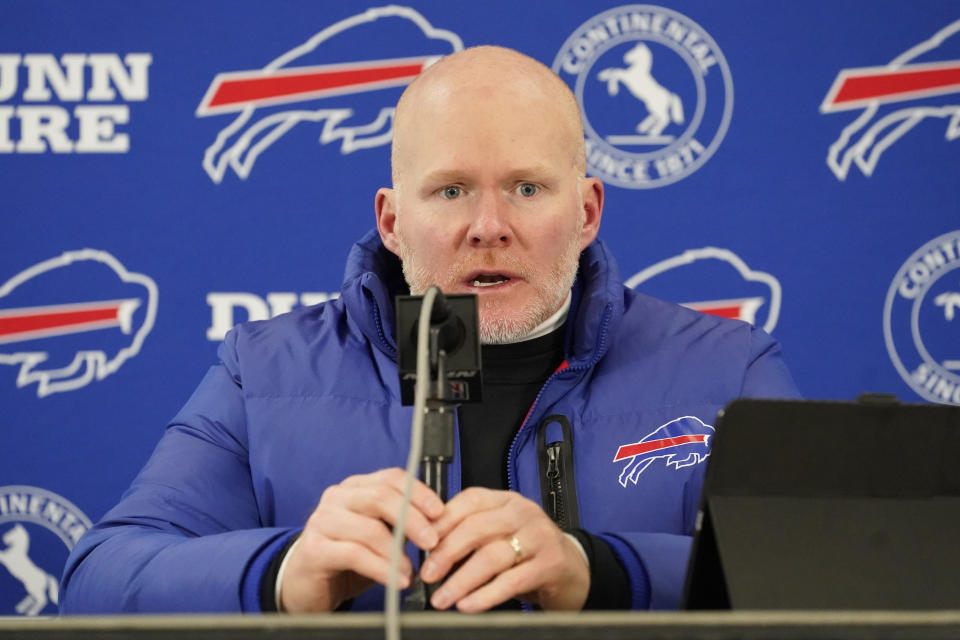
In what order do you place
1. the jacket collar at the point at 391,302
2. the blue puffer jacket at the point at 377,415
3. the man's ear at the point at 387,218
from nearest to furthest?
the blue puffer jacket at the point at 377,415
the jacket collar at the point at 391,302
the man's ear at the point at 387,218

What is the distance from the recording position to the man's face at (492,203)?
49.6 inches

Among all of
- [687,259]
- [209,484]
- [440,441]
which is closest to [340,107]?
[687,259]

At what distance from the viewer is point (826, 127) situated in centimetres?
185

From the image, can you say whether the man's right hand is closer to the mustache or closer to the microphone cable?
the microphone cable

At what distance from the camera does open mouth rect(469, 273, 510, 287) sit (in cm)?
129

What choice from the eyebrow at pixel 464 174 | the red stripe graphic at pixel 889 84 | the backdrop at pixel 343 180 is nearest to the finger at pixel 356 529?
the eyebrow at pixel 464 174

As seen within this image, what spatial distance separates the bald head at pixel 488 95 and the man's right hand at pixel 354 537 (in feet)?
2.16

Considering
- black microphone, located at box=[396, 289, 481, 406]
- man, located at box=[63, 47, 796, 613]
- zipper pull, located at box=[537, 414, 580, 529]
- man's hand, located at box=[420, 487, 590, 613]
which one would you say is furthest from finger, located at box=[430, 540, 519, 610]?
zipper pull, located at box=[537, 414, 580, 529]

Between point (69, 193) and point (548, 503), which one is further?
point (69, 193)

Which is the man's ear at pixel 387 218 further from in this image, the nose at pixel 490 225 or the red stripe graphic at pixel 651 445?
the red stripe graphic at pixel 651 445

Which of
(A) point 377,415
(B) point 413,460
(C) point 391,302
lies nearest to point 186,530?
(A) point 377,415

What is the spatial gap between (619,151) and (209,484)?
1.02m

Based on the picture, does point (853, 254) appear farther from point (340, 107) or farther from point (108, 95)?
point (108, 95)

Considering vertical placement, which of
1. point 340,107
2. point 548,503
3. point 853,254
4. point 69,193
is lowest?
point 548,503
